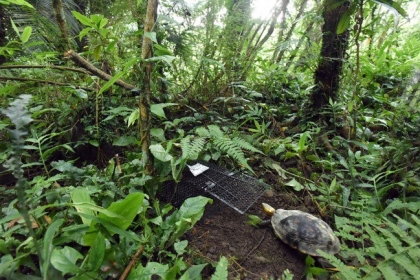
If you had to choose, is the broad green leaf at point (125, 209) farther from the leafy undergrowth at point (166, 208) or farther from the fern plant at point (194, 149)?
the fern plant at point (194, 149)

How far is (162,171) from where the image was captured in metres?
1.21

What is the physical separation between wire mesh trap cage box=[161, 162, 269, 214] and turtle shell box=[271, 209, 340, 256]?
0.18 meters

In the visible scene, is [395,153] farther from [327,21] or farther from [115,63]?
[115,63]

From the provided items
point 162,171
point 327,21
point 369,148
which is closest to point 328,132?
point 369,148

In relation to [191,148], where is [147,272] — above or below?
below

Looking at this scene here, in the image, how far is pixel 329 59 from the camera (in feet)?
6.40

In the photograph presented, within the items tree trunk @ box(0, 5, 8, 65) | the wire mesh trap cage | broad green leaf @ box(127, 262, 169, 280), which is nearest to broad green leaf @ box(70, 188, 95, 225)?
broad green leaf @ box(127, 262, 169, 280)

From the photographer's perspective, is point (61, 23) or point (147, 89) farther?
point (61, 23)

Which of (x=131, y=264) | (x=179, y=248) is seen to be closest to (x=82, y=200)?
(x=131, y=264)

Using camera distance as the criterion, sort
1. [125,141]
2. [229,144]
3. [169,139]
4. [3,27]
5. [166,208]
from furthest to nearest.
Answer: [3,27] → [169,139] → [125,141] → [229,144] → [166,208]

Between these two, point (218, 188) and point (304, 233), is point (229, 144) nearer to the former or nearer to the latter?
point (218, 188)

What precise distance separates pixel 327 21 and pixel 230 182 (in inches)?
61.6

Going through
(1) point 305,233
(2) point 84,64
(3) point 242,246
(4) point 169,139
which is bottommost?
(3) point 242,246

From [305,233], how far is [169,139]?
3.18ft
